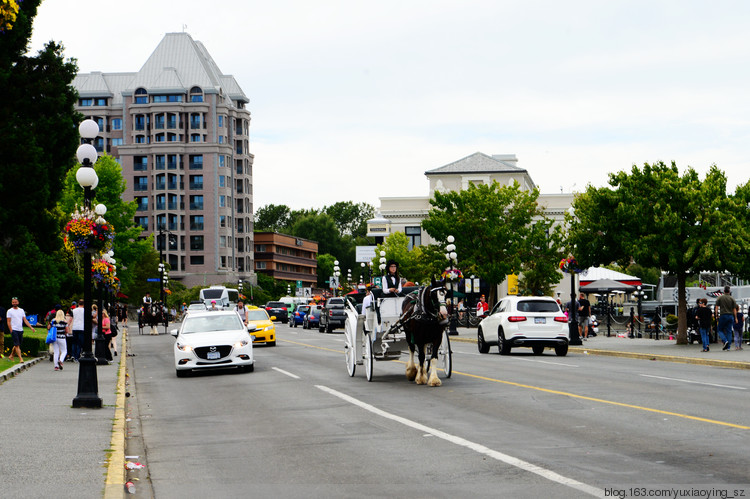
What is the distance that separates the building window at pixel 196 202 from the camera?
143625mm

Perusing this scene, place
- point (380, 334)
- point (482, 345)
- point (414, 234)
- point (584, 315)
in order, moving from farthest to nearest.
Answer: point (414, 234) < point (584, 315) < point (482, 345) < point (380, 334)

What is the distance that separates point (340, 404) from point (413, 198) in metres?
88.4

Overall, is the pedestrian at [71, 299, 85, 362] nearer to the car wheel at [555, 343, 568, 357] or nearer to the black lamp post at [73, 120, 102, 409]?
the black lamp post at [73, 120, 102, 409]

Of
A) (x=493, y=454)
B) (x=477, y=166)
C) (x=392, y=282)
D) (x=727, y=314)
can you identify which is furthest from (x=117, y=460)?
(x=477, y=166)

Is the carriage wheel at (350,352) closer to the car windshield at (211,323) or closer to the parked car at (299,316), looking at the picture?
the car windshield at (211,323)

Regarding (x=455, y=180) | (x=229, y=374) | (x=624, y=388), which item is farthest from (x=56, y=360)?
(x=455, y=180)

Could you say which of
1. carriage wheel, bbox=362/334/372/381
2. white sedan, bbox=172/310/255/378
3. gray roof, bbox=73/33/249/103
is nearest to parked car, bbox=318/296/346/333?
white sedan, bbox=172/310/255/378

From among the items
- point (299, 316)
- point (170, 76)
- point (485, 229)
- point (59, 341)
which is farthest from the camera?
point (170, 76)

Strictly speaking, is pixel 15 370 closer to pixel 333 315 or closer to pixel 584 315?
pixel 584 315

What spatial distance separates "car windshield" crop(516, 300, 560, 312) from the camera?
29719 millimetres

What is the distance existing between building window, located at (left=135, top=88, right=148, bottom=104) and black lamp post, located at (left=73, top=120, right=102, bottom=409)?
131 metres

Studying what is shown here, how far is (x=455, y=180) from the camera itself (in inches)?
3999

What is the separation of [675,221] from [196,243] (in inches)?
4550

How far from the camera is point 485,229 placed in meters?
70.4
